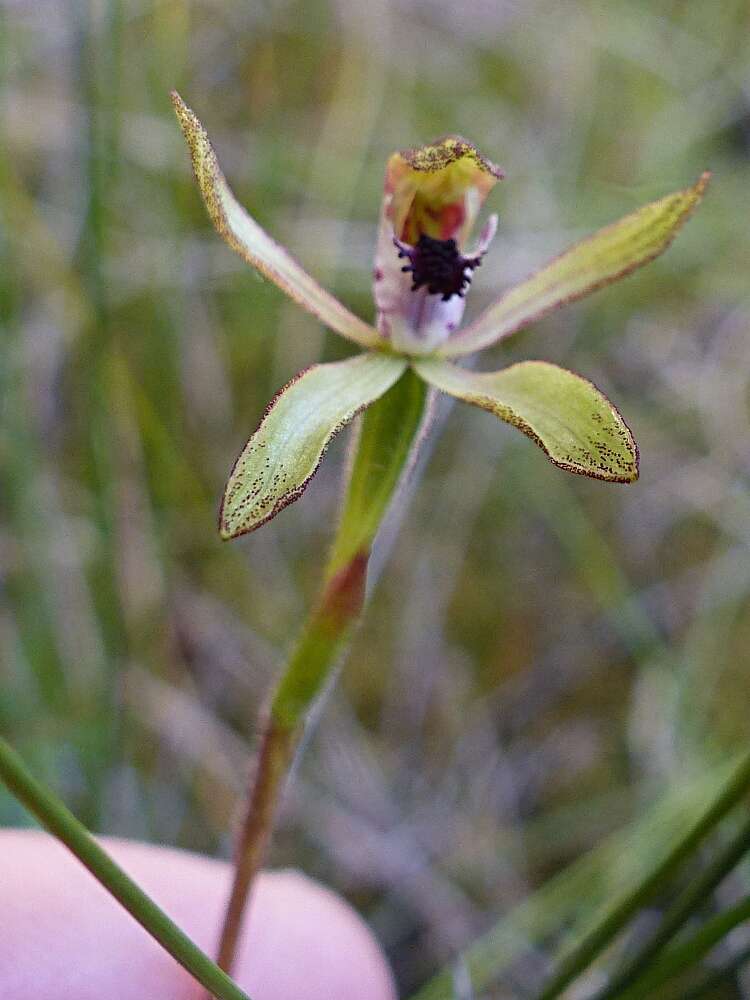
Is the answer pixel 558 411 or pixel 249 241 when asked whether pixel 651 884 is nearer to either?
pixel 558 411

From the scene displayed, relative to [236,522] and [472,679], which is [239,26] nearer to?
[472,679]

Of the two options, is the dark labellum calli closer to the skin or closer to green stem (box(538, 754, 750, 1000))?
green stem (box(538, 754, 750, 1000))

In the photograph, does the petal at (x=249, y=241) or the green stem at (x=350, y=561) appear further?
the green stem at (x=350, y=561)

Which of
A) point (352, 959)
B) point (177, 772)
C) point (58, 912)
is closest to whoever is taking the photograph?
point (58, 912)

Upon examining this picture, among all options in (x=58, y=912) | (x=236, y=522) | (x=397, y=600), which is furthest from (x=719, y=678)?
(x=236, y=522)

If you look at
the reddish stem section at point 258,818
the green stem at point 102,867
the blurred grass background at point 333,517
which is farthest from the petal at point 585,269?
the blurred grass background at point 333,517

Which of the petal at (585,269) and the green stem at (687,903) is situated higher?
the petal at (585,269)

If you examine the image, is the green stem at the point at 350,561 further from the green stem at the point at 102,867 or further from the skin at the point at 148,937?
the skin at the point at 148,937

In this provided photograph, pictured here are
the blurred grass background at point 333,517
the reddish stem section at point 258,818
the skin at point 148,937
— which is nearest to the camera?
the reddish stem section at point 258,818
